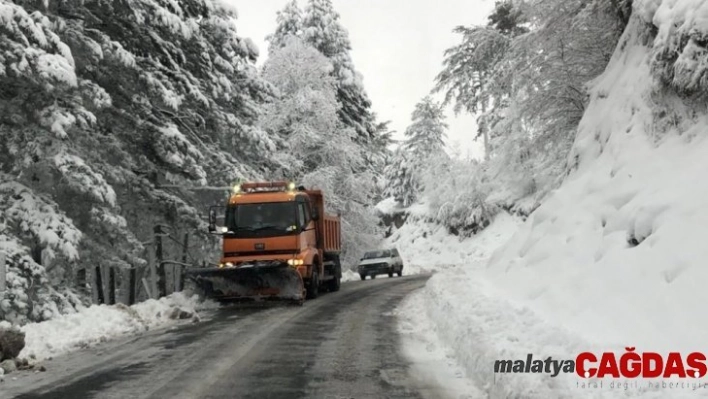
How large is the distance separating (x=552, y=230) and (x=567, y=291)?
276 centimetres

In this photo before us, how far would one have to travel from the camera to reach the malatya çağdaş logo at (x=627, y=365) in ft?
16.5

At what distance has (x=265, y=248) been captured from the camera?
649 inches

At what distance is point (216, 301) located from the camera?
1652 centimetres

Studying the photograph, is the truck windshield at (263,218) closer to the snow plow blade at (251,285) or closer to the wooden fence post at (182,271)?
the snow plow blade at (251,285)

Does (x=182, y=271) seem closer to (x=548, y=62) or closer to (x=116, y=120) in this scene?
(x=116, y=120)

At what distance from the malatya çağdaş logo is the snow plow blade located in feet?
35.1

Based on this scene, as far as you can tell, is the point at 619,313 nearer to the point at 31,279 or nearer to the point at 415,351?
the point at 415,351

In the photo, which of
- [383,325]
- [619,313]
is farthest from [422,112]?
[619,313]

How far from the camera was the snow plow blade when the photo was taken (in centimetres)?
1595

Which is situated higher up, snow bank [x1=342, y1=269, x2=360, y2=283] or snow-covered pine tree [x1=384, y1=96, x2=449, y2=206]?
snow-covered pine tree [x1=384, y1=96, x2=449, y2=206]

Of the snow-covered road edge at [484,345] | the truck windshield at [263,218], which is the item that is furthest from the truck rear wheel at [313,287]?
the snow-covered road edge at [484,345]

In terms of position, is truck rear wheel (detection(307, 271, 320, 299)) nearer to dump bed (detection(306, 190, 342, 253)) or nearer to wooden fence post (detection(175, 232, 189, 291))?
dump bed (detection(306, 190, 342, 253))

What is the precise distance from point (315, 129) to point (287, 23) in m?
9.01

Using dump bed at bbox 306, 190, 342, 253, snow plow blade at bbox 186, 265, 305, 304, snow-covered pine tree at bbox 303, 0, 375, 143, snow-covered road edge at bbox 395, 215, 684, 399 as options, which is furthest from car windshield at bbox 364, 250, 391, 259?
snow-covered road edge at bbox 395, 215, 684, 399
